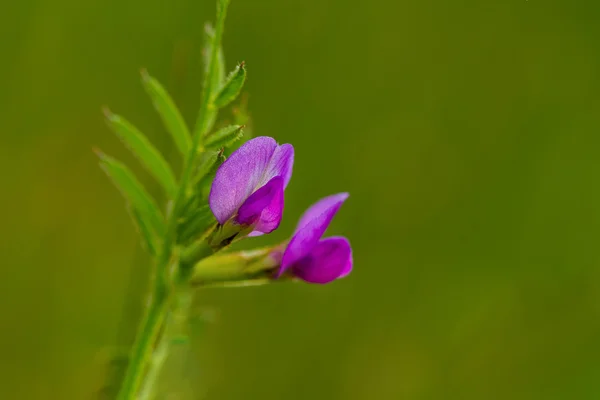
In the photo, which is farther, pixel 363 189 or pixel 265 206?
pixel 363 189

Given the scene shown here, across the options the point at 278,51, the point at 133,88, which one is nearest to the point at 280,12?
the point at 278,51

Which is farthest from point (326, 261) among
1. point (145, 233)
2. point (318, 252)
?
point (145, 233)

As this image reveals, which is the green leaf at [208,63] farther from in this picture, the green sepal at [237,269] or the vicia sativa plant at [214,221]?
the green sepal at [237,269]

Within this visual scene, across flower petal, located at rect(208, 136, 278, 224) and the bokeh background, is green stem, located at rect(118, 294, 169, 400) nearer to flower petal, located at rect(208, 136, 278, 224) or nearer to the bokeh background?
flower petal, located at rect(208, 136, 278, 224)

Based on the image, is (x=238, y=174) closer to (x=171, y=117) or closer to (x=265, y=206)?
(x=265, y=206)

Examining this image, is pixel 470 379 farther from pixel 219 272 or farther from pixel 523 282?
pixel 219 272
